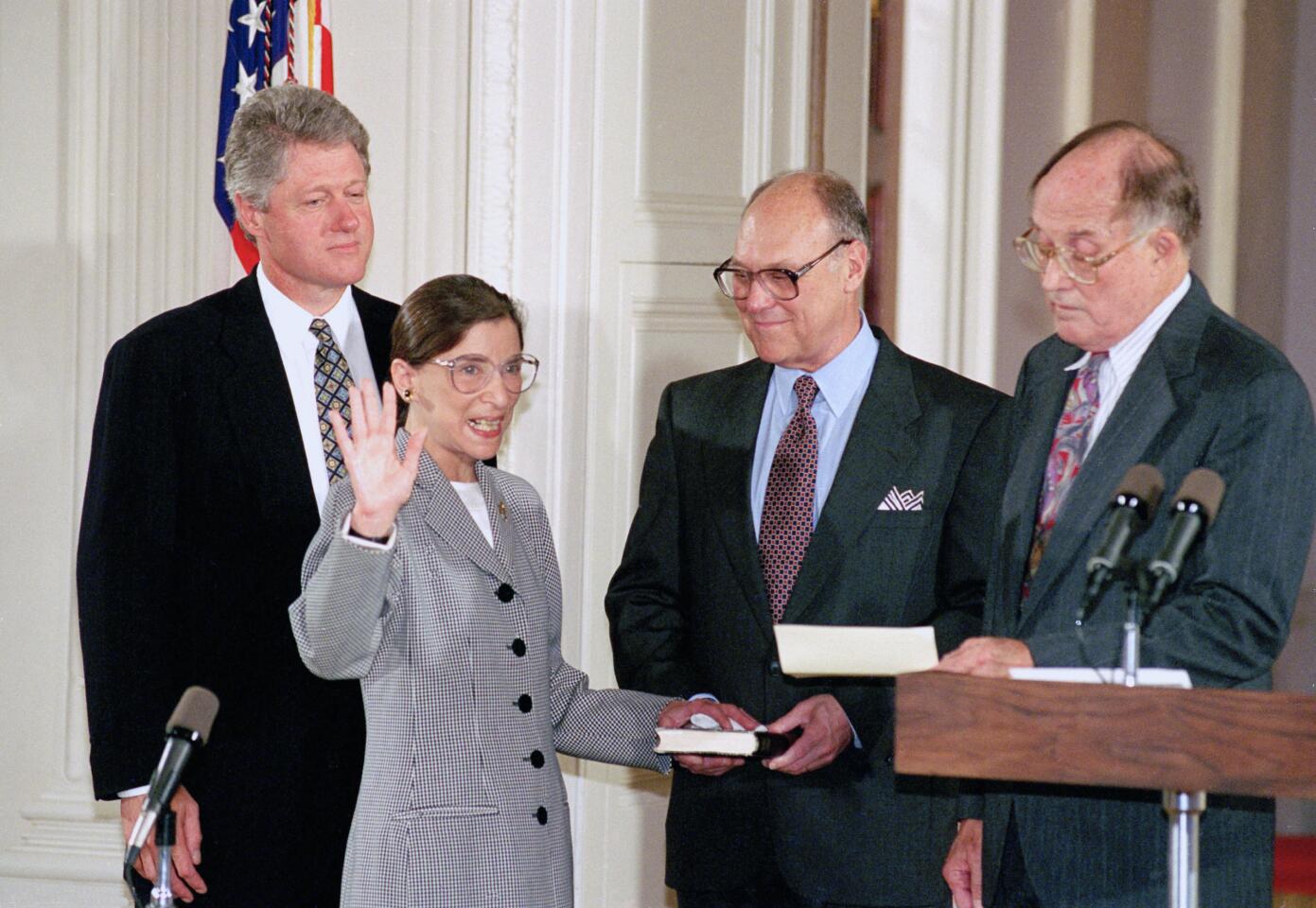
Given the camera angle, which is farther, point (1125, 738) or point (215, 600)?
point (215, 600)

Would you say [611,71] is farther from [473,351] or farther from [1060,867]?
[1060,867]

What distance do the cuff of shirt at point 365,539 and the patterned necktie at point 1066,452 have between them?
1.16 metres

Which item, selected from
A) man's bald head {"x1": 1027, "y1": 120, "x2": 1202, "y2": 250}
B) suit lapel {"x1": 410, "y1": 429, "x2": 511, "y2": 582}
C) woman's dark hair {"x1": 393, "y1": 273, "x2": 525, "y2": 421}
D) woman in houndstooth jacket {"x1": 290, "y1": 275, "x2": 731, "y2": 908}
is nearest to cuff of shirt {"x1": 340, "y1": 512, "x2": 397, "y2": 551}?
woman in houndstooth jacket {"x1": 290, "y1": 275, "x2": 731, "y2": 908}

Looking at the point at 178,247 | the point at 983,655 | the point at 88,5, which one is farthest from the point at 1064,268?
the point at 88,5

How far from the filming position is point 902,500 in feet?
11.5

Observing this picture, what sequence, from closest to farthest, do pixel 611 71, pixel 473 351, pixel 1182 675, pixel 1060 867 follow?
pixel 1182 675
pixel 1060 867
pixel 473 351
pixel 611 71

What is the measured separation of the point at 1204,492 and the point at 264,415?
2009mm

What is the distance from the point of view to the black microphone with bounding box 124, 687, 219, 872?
2283mm

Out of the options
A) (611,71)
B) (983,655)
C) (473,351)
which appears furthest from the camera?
(611,71)

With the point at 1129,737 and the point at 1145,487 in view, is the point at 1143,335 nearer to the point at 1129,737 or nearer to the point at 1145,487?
the point at 1145,487

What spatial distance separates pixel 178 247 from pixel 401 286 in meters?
0.78

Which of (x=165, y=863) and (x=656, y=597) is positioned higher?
(x=656, y=597)

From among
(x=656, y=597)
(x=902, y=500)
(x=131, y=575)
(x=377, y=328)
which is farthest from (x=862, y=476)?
(x=131, y=575)

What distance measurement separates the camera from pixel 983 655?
265 centimetres
